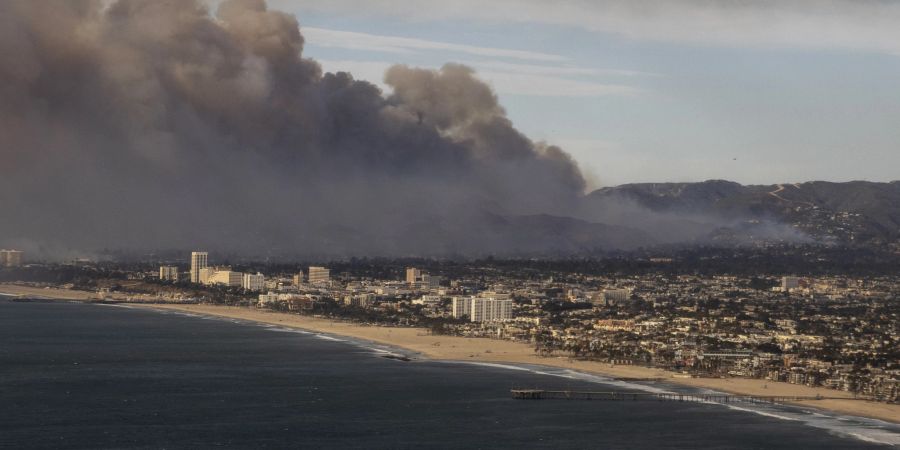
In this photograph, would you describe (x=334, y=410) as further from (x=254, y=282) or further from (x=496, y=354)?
(x=254, y=282)

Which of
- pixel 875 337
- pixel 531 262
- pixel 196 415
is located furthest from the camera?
pixel 531 262

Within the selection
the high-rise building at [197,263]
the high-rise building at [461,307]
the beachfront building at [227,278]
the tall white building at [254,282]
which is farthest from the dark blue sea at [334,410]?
the high-rise building at [197,263]

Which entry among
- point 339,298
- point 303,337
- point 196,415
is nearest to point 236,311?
point 339,298

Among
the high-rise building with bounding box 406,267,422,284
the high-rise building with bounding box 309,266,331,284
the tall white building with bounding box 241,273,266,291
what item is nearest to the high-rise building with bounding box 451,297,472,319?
the high-rise building with bounding box 406,267,422,284

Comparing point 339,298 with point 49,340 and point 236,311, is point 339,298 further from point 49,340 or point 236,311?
point 49,340

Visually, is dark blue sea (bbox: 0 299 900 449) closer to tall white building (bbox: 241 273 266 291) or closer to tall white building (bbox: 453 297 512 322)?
tall white building (bbox: 453 297 512 322)

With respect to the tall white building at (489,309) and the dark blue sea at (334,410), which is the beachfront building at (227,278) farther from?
the dark blue sea at (334,410)

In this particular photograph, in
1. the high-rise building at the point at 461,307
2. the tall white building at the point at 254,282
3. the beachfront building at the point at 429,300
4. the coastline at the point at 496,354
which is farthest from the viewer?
the tall white building at the point at 254,282

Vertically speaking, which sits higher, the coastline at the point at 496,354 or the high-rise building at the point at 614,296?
the high-rise building at the point at 614,296
